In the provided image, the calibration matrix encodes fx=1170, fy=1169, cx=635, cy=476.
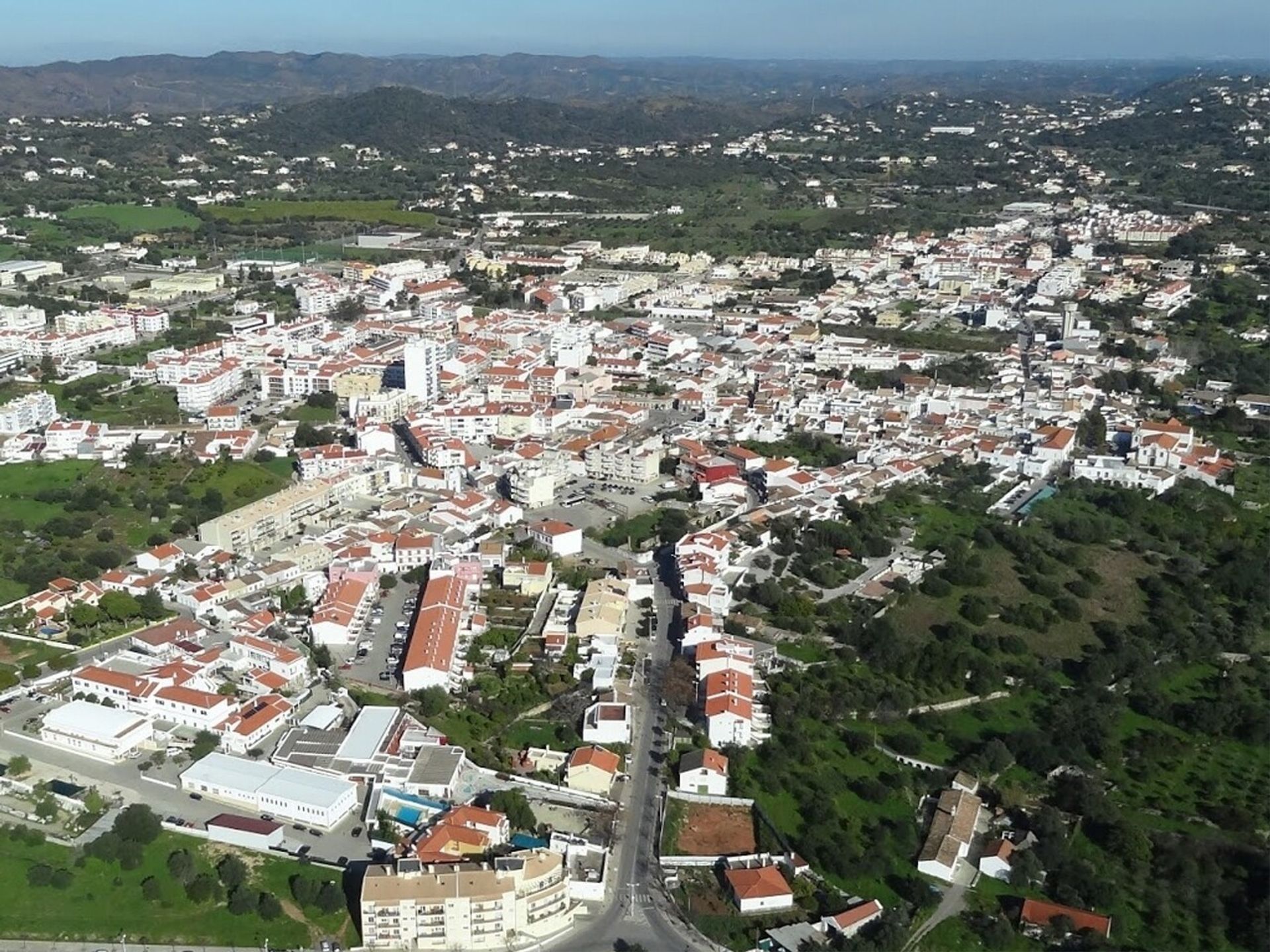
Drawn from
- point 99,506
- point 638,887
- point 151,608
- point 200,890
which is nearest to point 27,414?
point 99,506

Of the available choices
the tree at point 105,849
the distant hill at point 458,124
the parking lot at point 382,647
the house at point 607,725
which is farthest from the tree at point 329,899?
the distant hill at point 458,124

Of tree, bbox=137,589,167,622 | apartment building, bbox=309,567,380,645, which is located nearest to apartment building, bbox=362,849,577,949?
apartment building, bbox=309,567,380,645

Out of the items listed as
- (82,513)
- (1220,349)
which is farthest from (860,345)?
(82,513)

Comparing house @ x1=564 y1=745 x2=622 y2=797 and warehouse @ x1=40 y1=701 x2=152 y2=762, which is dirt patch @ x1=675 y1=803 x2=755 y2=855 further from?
warehouse @ x1=40 y1=701 x2=152 y2=762

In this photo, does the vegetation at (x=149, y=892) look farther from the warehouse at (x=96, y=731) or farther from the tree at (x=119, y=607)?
the tree at (x=119, y=607)

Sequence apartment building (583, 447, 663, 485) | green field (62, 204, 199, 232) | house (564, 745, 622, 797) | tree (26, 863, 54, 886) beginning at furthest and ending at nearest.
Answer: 1. green field (62, 204, 199, 232)
2. apartment building (583, 447, 663, 485)
3. house (564, 745, 622, 797)
4. tree (26, 863, 54, 886)
